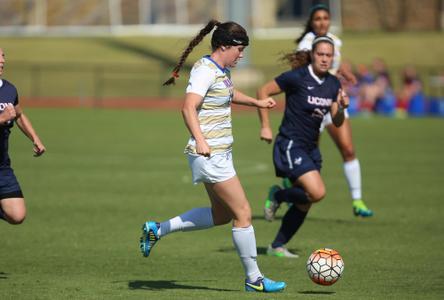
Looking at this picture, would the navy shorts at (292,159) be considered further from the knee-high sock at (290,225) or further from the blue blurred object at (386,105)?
the blue blurred object at (386,105)

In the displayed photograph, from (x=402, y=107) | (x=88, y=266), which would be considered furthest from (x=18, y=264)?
(x=402, y=107)

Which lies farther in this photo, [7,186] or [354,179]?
[354,179]

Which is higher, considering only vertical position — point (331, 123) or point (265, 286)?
point (331, 123)

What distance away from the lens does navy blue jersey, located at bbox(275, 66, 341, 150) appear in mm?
9930

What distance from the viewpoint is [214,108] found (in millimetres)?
7824

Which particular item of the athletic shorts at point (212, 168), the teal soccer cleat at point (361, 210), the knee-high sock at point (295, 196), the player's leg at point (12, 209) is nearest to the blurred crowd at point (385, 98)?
the teal soccer cleat at point (361, 210)

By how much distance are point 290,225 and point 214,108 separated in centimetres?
246

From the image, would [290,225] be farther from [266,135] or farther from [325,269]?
[325,269]

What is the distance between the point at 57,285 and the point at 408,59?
4187 centimetres

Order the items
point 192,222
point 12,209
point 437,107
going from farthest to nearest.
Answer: point 437,107 → point 12,209 → point 192,222

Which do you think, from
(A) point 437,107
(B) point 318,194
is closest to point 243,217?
(B) point 318,194

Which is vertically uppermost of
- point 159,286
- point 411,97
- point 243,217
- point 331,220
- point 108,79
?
point 243,217

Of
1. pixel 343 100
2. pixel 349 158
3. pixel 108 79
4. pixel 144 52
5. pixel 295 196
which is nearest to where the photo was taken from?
pixel 343 100

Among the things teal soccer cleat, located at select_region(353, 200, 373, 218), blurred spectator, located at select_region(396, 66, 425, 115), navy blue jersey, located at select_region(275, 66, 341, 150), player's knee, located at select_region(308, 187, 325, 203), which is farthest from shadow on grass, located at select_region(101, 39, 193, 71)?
player's knee, located at select_region(308, 187, 325, 203)
